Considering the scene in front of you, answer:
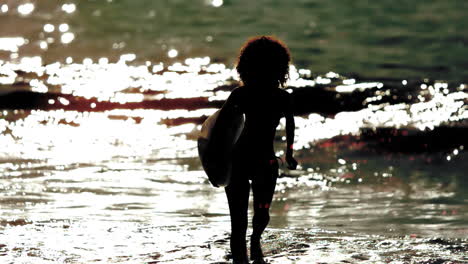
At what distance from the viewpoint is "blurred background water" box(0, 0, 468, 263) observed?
21.5 feet

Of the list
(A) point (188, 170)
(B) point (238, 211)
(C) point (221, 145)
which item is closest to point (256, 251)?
(B) point (238, 211)

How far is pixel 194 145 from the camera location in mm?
11773

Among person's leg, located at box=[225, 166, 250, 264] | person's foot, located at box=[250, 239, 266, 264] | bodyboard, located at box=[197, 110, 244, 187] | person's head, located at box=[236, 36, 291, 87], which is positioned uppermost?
person's head, located at box=[236, 36, 291, 87]

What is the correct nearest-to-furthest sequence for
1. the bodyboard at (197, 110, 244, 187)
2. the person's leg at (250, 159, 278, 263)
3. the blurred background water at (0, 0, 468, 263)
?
the bodyboard at (197, 110, 244, 187) → the person's leg at (250, 159, 278, 263) → the blurred background water at (0, 0, 468, 263)

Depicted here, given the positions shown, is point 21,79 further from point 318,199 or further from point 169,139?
point 318,199

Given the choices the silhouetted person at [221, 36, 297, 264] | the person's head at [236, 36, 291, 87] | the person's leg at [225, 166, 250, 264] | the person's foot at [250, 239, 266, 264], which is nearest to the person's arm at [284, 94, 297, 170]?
the silhouetted person at [221, 36, 297, 264]

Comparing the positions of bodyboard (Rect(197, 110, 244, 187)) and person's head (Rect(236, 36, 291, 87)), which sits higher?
person's head (Rect(236, 36, 291, 87))

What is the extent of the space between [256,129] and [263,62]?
0.44 m

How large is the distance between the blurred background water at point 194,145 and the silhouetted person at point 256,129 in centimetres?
37

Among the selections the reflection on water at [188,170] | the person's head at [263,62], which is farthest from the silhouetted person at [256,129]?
the reflection on water at [188,170]

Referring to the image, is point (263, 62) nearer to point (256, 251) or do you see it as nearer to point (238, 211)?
point (238, 211)

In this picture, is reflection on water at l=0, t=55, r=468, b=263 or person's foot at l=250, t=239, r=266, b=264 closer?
person's foot at l=250, t=239, r=266, b=264

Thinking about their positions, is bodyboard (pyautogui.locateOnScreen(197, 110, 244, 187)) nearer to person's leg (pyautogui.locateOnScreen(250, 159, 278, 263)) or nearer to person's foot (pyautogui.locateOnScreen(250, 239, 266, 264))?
Answer: person's leg (pyautogui.locateOnScreen(250, 159, 278, 263))

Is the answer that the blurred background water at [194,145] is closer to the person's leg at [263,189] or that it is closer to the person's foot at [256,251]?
the person's foot at [256,251]
